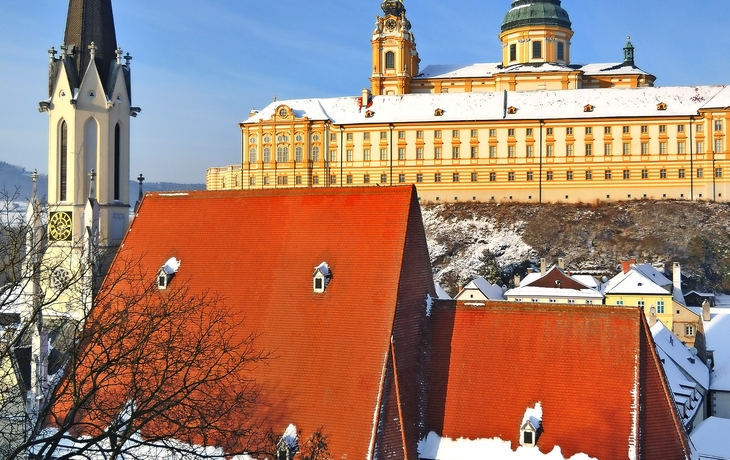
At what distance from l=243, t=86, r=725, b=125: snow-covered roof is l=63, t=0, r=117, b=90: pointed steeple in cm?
5890

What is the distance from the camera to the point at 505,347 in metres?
17.0

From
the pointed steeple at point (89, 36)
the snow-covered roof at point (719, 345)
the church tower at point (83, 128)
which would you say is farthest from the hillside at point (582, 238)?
the pointed steeple at point (89, 36)

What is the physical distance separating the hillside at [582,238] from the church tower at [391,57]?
788 inches

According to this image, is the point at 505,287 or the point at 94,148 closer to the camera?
the point at 94,148

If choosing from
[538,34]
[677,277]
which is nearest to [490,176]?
[538,34]

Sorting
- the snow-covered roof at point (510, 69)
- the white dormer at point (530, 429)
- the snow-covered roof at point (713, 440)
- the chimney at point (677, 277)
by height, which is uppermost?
the snow-covered roof at point (510, 69)

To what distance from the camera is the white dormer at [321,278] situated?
17.8 meters

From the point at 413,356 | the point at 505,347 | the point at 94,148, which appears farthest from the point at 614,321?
the point at 94,148

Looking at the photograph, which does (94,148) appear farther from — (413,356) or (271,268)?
(413,356)

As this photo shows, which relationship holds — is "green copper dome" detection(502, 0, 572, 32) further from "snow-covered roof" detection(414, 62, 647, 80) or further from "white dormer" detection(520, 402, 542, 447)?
"white dormer" detection(520, 402, 542, 447)

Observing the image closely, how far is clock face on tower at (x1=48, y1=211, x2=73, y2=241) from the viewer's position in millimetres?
21781

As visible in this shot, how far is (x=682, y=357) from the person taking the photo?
37.4 m

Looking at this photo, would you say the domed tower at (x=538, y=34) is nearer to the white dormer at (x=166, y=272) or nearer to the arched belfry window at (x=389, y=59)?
the arched belfry window at (x=389, y=59)

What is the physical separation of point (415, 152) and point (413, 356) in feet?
211
